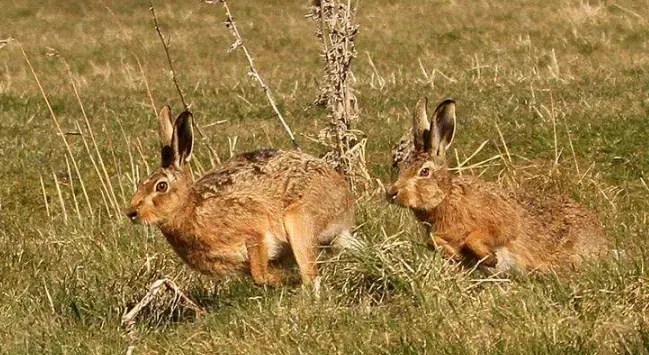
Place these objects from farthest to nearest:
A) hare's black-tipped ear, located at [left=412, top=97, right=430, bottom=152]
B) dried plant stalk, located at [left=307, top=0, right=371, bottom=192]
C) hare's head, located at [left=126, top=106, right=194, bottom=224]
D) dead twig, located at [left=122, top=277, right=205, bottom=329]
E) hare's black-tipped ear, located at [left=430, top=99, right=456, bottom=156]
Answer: dried plant stalk, located at [left=307, top=0, right=371, bottom=192]
hare's black-tipped ear, located at [left=412, top=97, right=430, bottom=152]
hare's black-tipped ear, located at [left=430, top=99, right=456, bottom=156]
hare's head, located at [left=126, top=106, right=194, bottom=224]
dead twig, located at [left=122, top=277, right=205, bottom=329]

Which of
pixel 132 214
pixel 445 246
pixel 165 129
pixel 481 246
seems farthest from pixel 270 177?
pixel 481 246

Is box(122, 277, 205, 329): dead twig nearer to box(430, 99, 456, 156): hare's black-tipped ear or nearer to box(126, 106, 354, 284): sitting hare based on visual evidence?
box(126, 106, 354, 284): sitting hare

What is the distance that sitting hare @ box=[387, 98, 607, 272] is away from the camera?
21.6 ft

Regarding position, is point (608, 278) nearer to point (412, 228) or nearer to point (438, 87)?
point (412, 228)

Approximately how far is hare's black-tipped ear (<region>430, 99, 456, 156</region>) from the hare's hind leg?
741mm

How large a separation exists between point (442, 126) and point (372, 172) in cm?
276

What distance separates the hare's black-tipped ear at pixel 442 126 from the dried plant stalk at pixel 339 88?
5.21 ft

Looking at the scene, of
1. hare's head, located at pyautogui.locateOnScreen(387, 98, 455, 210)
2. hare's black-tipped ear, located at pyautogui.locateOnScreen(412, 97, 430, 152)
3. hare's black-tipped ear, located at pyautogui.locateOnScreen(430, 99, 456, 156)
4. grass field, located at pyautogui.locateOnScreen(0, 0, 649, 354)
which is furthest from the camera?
hare's black-tipped ear, located at pyautogui.locateOnScreen(412, 97, 430, 152)

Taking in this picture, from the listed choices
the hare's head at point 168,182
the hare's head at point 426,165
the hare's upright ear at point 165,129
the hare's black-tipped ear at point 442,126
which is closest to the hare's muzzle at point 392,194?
the hare's head at point 426,165

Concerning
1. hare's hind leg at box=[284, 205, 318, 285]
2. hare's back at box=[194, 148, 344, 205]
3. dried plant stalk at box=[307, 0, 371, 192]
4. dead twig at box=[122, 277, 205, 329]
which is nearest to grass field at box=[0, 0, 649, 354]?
dead twig at box=[122, 277, 205, 329]

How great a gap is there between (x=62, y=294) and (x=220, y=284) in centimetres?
81

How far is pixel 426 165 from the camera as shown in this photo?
6.62 meters

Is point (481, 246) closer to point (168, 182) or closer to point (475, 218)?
point (475, 218)

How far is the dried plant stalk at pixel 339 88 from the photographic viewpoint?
8453 millimetres
